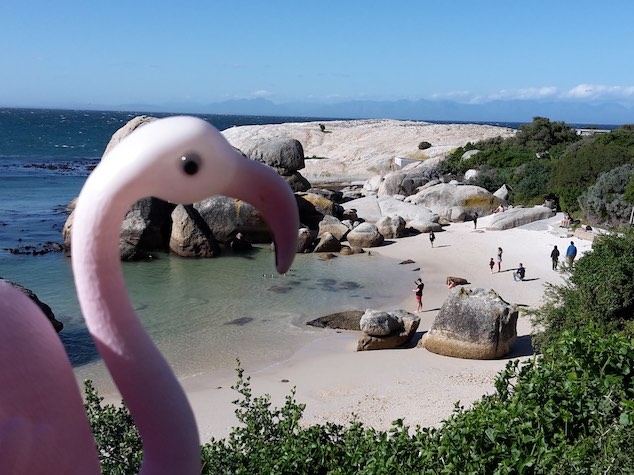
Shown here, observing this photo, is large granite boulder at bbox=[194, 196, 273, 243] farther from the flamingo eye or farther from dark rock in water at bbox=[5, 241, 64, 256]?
the flamingo eye

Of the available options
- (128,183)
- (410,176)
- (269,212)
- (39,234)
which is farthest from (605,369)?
(410,176)

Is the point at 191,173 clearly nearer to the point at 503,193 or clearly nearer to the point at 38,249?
the point at 38,249

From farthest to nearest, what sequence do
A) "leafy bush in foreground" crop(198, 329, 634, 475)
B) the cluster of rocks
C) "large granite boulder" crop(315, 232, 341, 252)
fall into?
1. "large granite boulder" crop(315, 232, 341, 252)
2. the cluster of rocks
3. "leafy bush in foreground" crop(198, 329, 634, 475)

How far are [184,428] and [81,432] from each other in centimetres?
53

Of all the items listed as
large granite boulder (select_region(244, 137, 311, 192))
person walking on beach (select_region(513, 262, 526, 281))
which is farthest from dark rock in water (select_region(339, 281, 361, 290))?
large granite boulder (select_region(244, 137, 311, 192))

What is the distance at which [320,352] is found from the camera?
14.3 meters

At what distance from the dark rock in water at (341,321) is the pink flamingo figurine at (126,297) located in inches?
538

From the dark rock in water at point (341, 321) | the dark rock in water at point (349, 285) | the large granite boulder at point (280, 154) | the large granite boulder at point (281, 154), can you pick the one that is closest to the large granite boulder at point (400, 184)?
the large granite boulder at point (281, 154)

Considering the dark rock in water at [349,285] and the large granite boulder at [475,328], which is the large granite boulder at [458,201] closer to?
the dark rock in water at [349,285]

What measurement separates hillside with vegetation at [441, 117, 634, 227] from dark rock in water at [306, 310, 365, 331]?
13521 mm

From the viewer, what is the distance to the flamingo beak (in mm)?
2453

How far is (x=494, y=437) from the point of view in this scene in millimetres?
5504

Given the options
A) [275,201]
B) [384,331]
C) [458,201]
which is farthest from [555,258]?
[275,201]

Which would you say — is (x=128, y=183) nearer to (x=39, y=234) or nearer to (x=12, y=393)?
(x=12, y=393)
